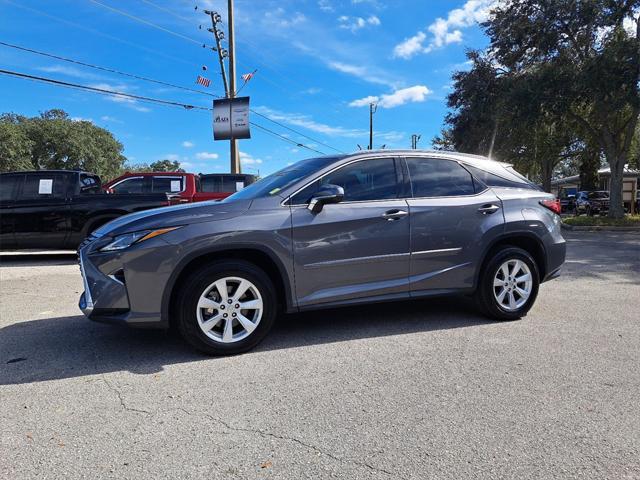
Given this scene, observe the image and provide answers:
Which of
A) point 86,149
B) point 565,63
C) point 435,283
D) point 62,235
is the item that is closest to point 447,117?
point 565,63

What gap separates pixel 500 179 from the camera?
5.37m

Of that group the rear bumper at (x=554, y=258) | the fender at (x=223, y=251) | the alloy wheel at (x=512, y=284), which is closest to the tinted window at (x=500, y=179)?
the rear bumper at (x=554, y=258)

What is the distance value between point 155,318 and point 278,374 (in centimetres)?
110

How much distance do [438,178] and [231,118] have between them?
21.5 metres

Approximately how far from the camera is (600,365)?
154 inches

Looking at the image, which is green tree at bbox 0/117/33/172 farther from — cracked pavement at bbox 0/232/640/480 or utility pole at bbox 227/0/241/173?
cracked pavement at bbox 0/232/640/480

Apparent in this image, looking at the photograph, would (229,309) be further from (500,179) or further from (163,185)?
(163,185)

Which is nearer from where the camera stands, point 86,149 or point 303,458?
point 303,458

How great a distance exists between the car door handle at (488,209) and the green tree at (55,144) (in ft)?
176

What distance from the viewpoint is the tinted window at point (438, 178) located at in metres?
4.95

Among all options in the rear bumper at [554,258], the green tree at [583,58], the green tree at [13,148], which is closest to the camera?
the rear bumper at [554,258]

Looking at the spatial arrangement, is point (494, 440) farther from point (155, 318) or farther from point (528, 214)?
point (528, 214)

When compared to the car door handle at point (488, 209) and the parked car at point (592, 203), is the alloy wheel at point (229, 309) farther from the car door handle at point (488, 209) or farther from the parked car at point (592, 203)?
the parked car at point (592, 203)

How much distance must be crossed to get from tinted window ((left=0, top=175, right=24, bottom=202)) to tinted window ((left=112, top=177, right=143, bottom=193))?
7.39 feet
